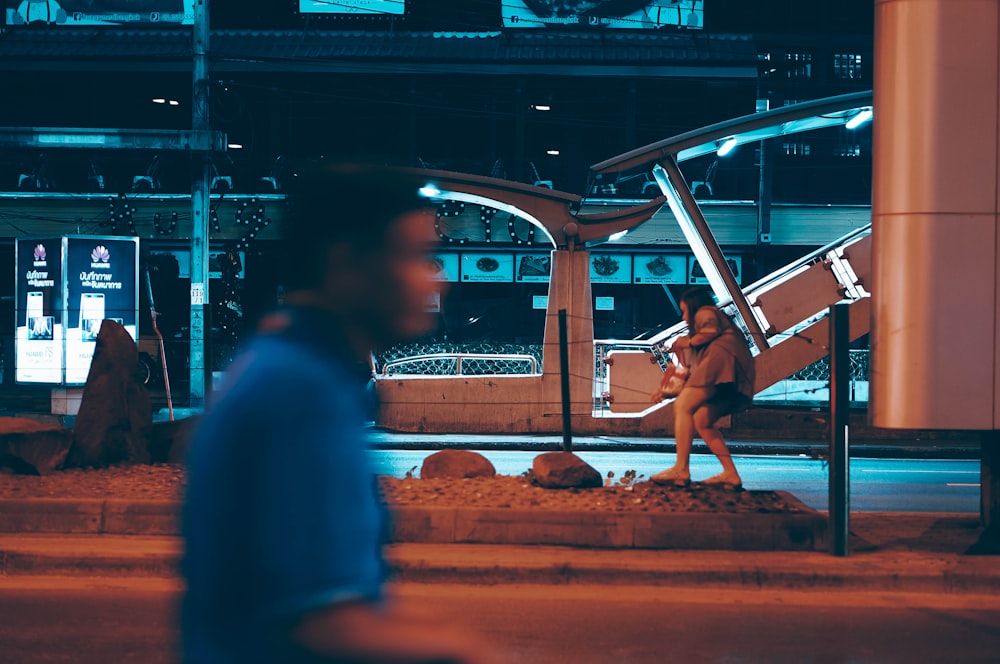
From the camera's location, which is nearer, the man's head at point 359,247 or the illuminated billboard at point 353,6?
the man's head at point 359,247

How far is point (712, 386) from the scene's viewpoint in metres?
10.0

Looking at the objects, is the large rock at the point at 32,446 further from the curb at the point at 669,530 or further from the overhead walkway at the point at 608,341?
the overhead walkway at the point at 608,341

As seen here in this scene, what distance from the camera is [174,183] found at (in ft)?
104

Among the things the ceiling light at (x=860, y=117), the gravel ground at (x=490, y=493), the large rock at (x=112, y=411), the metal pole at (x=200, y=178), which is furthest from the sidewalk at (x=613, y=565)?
the metal pole at (x=200, y=178)

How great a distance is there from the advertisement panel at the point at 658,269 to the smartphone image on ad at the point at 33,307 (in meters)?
15.9

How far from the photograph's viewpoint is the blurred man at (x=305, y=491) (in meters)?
1.60

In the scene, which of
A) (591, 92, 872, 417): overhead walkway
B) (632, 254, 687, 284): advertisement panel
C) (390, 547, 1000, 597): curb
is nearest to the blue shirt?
(390, 547, 1000, 597): curb

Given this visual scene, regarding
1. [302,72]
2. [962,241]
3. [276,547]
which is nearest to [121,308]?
[302,72]

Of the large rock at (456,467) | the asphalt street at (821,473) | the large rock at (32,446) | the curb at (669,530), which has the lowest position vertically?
the asphalt street at (821,473)

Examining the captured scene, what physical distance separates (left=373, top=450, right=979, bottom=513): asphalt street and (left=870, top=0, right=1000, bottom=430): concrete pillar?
10.5 ft

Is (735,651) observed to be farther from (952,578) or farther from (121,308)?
(121,308)

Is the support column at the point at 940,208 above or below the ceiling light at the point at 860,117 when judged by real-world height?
→ below

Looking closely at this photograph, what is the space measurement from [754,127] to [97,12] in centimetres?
2184

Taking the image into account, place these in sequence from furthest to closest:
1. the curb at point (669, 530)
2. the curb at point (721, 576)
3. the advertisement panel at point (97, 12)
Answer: the advertisement panel at point (97, 12) < the curb at point (669, 530) < the curb at point (721, 576)
